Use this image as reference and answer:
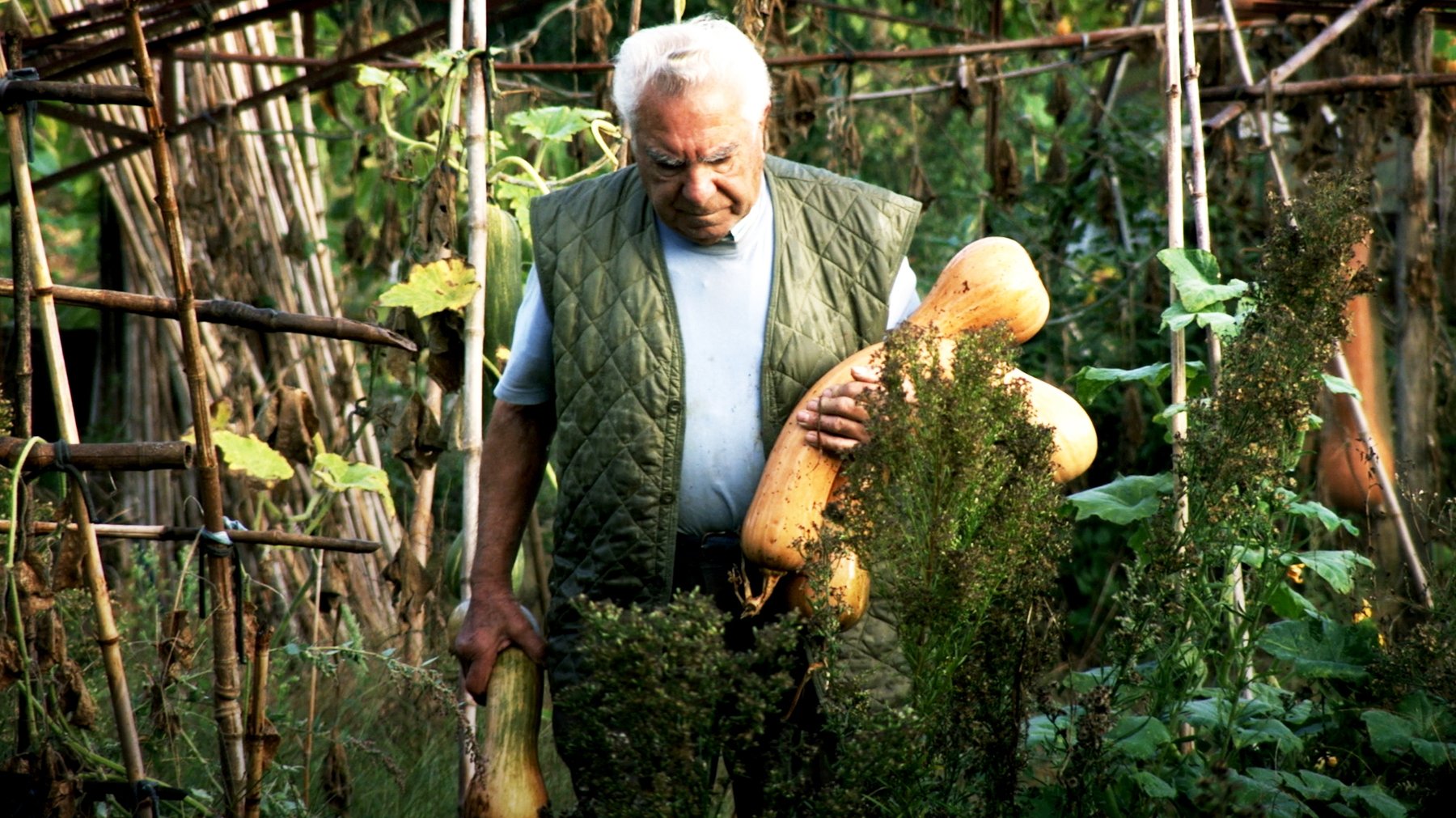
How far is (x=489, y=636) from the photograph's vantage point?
266 cm

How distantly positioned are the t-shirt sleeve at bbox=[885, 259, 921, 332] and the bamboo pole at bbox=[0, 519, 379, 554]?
1.02m

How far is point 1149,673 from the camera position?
2.62 meters

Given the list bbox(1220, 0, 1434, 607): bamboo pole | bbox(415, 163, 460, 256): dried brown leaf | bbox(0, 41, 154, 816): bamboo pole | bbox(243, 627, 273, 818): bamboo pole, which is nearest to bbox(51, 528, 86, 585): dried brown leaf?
bbox(0, 41, 154, 816): bamboo pole

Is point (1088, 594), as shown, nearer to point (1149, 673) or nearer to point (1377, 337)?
point (1377, 337)

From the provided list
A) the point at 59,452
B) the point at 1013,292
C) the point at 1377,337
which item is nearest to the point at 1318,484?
the point at 1377,337

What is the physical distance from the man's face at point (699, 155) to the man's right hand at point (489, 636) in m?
0.77

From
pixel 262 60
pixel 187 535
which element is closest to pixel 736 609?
pixel 187 535

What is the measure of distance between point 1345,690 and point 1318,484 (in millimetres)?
1477

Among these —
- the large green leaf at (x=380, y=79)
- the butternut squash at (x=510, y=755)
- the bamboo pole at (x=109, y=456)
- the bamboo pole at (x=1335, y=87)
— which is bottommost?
the butternut squash at (x=510, y=755)

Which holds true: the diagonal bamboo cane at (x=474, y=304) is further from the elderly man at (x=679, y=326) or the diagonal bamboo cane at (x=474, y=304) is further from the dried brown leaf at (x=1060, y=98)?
the dried brown leaf at (x=1060, y=98)

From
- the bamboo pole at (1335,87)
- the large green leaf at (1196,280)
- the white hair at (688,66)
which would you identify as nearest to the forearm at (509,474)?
the white hair at (688,66)

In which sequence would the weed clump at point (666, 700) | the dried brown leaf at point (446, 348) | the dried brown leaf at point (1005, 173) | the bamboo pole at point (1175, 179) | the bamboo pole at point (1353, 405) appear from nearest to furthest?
the weed clump at point (666, 700), the bamboo pole at point (1175, 179), the dried brown leaf at point (446, 348), the bamboo pole at point (1353, 405), the dried brown leaf at point (1005, 173)

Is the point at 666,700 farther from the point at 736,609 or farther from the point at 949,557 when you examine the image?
the point at 736,609

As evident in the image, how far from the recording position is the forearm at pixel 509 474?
9.02ft
